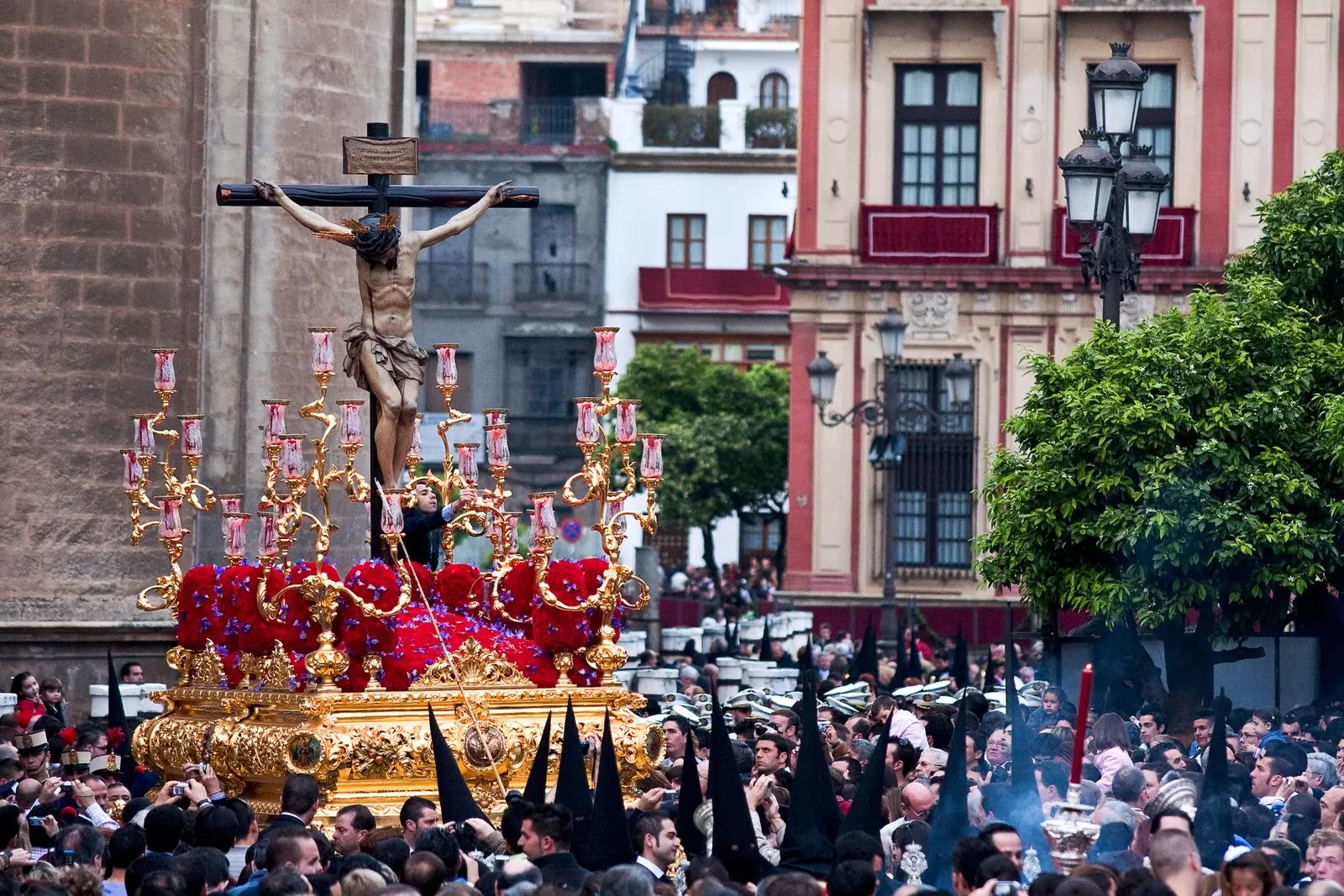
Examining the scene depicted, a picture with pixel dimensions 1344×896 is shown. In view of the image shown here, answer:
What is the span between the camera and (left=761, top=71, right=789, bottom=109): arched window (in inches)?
2463

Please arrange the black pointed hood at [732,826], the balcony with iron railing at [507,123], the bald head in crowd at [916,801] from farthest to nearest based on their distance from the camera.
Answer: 1. the balcony with iron railing at [507,123]
2. the bald head in crowd at [916,801]
3. the black pointed hood at [732,826]

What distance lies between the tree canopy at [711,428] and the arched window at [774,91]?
10.4m

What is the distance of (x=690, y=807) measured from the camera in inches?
446

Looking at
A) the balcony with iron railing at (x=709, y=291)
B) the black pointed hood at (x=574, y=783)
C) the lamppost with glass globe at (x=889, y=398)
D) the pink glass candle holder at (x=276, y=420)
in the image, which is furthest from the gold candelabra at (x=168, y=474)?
the balcony with iron railing at (x=709, y=291)

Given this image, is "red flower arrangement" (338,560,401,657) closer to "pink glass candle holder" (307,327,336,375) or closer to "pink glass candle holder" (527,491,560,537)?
"pink glass candle holder" (527,491,560,537)

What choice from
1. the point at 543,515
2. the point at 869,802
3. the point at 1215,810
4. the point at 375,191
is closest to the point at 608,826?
the point at 869,802

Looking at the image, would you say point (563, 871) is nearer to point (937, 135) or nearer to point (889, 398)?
point (889, 398)

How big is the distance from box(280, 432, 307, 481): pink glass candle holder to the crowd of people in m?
1.62

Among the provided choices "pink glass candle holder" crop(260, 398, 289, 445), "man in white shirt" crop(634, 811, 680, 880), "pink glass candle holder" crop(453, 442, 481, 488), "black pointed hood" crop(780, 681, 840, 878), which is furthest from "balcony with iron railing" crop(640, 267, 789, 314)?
"man in white shirt" crop(634, 811, 680, 880)

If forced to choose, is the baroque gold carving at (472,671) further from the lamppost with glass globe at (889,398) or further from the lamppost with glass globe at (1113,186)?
the lamppost with glass globe at (889,398)

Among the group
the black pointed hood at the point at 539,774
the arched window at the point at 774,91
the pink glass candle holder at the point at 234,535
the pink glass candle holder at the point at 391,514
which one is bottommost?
the black pointed hood at the point at 539,774

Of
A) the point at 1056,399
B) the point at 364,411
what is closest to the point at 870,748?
the point at 1056,399

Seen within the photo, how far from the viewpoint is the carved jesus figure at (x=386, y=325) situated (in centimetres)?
1448

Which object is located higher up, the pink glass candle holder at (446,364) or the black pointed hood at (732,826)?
the pink glass candle holder at (446,364)
